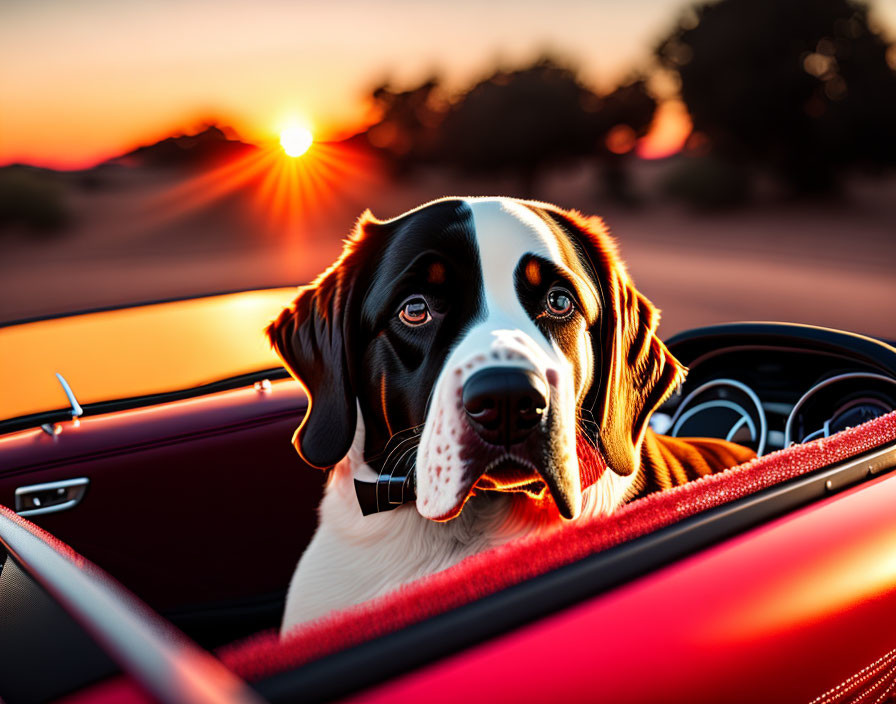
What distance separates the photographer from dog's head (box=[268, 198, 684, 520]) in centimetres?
165

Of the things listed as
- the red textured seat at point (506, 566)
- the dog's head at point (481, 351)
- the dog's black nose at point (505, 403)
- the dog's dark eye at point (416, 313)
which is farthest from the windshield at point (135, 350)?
the red textured seat at point (506, 566)

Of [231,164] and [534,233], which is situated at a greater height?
[231,164]

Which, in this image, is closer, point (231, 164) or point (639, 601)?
point (639, 601)

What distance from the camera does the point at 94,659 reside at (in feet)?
3.11

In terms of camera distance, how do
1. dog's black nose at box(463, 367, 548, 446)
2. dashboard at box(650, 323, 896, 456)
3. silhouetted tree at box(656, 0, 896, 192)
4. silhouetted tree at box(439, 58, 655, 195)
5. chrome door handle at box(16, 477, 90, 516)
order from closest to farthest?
dog's black nose at box(463, 367, 548, 446) < chrome door handle at box(16, 477, 90, 516) < dashboard at box(650, 323, 896, 456) < silhouetted tree at box(656, 0, 896, 192) < silhouetted tree at box(439, 58, 655, 195)

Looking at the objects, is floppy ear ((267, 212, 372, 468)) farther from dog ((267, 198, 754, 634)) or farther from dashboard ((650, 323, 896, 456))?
dashboard ((650, 323, 896, 456))

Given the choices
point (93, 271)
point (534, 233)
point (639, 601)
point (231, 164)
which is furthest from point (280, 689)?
point (231, 164)

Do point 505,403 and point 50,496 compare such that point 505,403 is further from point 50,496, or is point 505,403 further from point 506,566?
point 50,496

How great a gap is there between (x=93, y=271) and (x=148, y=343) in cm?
1863

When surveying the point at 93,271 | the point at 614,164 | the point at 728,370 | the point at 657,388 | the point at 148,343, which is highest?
the point at 614,164

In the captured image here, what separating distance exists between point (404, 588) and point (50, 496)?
156 centimetres

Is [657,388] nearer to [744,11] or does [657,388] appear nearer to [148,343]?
[148,343]

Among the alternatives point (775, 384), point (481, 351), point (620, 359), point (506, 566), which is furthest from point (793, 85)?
point (506, 566)

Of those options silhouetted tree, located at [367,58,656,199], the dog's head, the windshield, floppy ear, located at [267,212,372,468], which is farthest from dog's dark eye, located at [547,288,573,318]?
silhouetted tree, located at [367,58,656,199]
